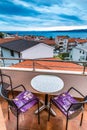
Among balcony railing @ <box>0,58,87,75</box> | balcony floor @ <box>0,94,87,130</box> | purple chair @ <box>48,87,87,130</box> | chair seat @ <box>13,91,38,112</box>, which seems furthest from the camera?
balcony railing @ <box>0,58,87,75</box>

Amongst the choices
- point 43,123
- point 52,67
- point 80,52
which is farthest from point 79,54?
point 43,123

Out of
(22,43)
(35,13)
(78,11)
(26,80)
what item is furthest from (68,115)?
(22,43)

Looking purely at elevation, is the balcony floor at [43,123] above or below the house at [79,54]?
below

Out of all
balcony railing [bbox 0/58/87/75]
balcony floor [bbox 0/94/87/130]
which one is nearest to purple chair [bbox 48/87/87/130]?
balcony floor [bbox 0/94/87/130]

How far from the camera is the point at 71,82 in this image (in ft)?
8.82

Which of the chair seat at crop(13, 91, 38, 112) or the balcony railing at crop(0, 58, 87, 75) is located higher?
the balcony railing at crop(0, 58, 87, 75)

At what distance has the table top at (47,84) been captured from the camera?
1959mm

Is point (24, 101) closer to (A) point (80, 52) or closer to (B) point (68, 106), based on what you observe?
(B) point (68, 106)

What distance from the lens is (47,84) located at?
2.09 m

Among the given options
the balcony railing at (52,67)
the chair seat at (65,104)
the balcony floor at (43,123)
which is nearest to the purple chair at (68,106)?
the chair seat at (65,104)

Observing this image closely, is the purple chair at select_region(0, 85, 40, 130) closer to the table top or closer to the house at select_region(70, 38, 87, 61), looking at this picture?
the table top

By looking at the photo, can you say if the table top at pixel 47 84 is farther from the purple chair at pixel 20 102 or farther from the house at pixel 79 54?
the house at pixel 79 54

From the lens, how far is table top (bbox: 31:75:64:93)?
1.96 m

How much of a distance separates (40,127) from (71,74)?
1.11 m
